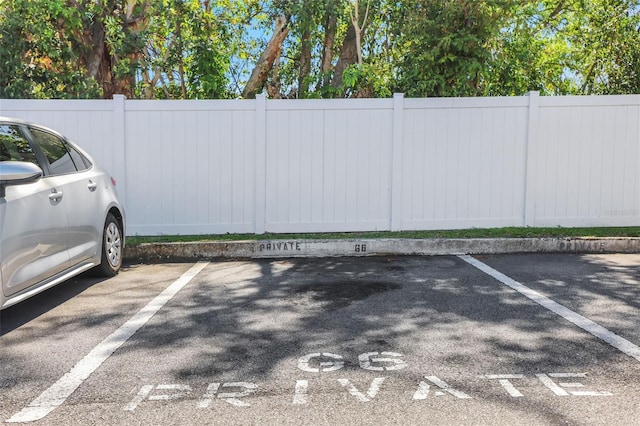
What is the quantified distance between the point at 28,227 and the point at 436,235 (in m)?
5.45

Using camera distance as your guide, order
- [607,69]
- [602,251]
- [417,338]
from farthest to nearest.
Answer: [607,69]
[602,251]
[417,338]

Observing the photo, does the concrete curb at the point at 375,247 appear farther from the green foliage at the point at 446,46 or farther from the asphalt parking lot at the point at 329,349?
the green foliage at the point at 446,46

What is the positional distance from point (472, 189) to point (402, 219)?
113 cm

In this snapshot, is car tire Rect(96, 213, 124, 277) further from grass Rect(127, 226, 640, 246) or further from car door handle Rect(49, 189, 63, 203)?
grass Rect(127, 226, 640, 246)

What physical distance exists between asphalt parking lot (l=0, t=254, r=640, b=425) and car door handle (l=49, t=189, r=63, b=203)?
3.25 feet

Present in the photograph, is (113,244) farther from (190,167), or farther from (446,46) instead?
(446,46)

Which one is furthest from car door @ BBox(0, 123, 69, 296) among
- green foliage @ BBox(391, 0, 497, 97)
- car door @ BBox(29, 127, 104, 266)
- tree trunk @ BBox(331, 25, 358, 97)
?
tree trunk @ BBox(331, 25, 358, 97)

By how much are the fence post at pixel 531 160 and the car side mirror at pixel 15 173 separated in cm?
679

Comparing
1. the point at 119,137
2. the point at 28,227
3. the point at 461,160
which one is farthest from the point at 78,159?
the point at 461,160

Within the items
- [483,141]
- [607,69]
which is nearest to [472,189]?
[483,141]

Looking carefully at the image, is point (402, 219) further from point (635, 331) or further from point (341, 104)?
point (635, 331)

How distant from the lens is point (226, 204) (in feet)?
29.6

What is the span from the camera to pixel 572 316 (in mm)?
5195

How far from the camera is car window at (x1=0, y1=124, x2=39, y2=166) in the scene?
16.8ft
